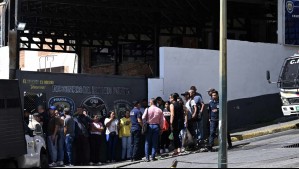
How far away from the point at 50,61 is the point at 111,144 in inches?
1066

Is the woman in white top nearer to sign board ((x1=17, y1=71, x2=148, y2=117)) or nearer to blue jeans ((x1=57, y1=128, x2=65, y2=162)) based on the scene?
blue jeans ((x1=57, y1=128, x2=65, y2=162))

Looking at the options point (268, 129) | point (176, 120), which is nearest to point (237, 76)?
point (268, 129)

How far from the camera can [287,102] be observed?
67.8 ft

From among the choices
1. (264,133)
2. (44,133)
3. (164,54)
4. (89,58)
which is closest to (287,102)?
(264,133)

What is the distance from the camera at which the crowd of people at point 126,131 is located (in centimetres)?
1683

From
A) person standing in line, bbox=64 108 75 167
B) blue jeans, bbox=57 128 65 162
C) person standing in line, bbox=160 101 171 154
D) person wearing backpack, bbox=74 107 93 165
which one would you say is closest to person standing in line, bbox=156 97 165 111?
person standing in line, bbox=160 101 171 154

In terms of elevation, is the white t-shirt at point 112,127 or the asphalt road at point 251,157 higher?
the white t-shirt at point 112,127

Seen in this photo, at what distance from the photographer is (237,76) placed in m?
23.1

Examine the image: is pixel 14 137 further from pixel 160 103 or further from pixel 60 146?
pixel 160 103

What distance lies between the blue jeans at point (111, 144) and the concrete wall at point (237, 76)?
12.1ft

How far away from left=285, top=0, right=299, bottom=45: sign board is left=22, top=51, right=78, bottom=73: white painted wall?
17.8 metres

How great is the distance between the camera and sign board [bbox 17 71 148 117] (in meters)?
18.8

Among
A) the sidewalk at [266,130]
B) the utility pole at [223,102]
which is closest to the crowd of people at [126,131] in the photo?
the sidewalk at [266,130]

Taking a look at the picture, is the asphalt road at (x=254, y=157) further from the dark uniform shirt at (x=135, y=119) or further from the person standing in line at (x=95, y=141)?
the person standing in line at (x=95, y=141)
